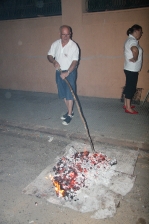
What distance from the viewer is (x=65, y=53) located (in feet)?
14.9

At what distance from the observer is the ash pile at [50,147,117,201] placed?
280 centimetres

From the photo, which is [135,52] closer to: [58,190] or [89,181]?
[89,181]

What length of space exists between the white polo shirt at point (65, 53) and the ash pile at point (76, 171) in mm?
2241

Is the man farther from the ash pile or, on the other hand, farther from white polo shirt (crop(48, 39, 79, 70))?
the ash pile

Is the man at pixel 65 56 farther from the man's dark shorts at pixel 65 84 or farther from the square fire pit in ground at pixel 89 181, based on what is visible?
the square fire pit in ground at pixel 89 181

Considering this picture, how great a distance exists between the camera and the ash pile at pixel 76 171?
280cm

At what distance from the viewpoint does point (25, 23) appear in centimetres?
705

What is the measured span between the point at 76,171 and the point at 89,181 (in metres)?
0.28

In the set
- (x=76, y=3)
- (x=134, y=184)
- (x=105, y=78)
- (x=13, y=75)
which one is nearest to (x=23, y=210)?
(x=134, y=184)

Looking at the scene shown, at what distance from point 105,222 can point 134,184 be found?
0.85 m

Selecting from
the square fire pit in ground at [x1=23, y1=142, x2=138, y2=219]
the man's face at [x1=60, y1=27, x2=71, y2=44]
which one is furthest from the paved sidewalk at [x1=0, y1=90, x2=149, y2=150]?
the man's face at [x1=60, y1=27, x2=71, y2=44]

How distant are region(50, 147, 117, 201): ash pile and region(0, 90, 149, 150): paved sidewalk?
0.80 metres

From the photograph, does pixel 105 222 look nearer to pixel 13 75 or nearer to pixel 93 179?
pixel 93 179

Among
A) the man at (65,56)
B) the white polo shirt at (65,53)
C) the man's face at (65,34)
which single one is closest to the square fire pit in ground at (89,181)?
the man at (65,56)
